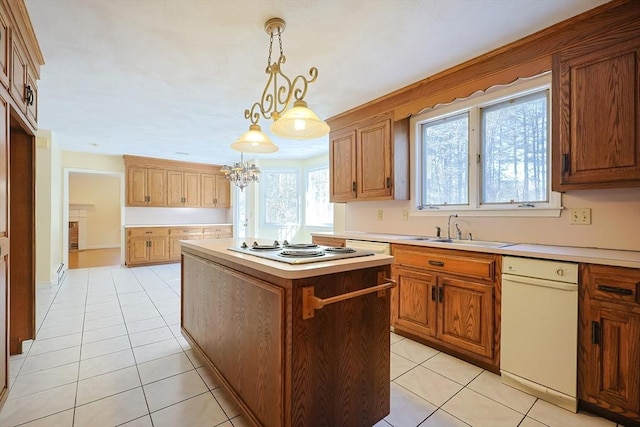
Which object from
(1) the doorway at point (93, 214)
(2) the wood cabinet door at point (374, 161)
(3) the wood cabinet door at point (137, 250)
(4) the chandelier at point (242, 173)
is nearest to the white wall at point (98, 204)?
(1) the doorway at point (93, 214)

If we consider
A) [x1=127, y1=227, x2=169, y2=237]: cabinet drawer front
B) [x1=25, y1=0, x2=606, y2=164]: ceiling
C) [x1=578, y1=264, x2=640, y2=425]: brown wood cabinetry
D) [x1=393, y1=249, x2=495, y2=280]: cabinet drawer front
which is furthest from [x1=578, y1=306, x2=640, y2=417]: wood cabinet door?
[x1=127, y1=227, x2=169, y2=237]: cabinet drawer front

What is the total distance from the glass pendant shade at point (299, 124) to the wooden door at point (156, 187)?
5501mm

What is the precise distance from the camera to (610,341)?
160cm

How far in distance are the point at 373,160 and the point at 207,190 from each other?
16.7ft

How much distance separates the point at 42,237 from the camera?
4.23 meters

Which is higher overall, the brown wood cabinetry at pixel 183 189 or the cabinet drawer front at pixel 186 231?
the brown wood cabinetry at pixel 183 189

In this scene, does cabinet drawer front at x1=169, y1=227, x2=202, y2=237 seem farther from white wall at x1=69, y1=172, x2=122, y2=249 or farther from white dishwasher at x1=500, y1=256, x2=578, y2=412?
white dishwasher at x1=500, y1=256, x2=578, y2=412

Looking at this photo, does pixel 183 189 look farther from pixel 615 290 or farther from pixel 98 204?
pixel 615 290

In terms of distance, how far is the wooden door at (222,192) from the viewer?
732 cm

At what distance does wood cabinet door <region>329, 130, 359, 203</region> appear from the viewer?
3594 millimetres

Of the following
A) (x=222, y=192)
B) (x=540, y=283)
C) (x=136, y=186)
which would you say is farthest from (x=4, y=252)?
(x=222, y=192)

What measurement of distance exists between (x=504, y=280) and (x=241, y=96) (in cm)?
295

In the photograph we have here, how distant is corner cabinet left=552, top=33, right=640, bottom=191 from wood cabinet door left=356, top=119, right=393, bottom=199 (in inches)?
57.2

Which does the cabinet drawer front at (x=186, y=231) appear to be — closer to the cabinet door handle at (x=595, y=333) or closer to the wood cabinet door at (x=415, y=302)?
the wood cabinet door at (x=415, y=302)
